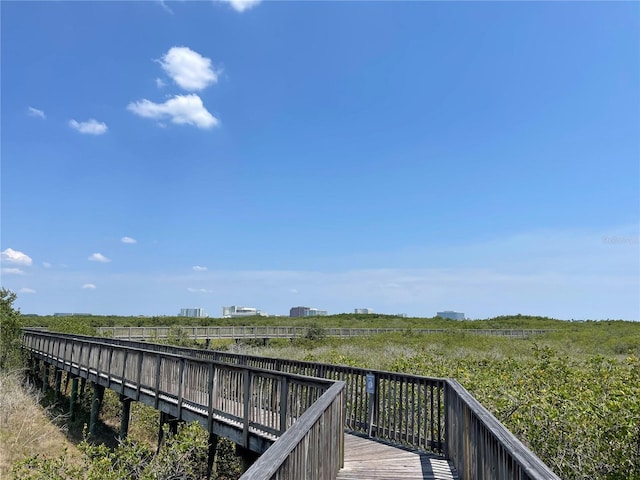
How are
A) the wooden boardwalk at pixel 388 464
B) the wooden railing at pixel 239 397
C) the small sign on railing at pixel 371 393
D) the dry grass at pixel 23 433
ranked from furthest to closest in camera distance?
1. the dry grass at pixel 23 433
2. the small sign on railing at pixel 371 393
3. the wooden boardwalk at pixel 388 464
4. the wooden railing at pixel 239 397

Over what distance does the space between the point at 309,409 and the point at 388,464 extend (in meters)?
2.67

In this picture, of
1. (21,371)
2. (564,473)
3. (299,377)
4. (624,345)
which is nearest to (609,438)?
(564,473)

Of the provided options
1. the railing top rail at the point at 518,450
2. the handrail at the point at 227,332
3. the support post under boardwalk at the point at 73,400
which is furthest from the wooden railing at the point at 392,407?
the handrail at the point at 227,332

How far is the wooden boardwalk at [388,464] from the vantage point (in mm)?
5645

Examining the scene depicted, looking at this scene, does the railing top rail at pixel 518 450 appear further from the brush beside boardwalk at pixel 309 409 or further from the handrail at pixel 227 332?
the handrail at pixel 227 332

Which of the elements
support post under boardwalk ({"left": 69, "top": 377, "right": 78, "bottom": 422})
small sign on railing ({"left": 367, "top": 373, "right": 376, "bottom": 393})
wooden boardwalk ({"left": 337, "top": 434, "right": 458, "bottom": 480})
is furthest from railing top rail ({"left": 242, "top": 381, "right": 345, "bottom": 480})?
support post under boardwalk ({"left": 69, "top": 377, "right": 78, "bottom": 422})

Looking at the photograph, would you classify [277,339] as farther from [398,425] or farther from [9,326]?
[398,425]

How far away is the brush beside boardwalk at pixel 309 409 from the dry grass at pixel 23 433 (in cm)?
224

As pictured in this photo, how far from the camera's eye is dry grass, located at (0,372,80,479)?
41.5 ft

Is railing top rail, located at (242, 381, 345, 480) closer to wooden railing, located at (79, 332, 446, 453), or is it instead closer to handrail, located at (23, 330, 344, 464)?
handrail, located at (23, 330, 344, 464)

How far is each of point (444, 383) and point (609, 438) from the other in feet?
8.43

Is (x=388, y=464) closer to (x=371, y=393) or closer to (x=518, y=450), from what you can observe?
(x=371, y=393)

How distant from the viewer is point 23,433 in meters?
13.9

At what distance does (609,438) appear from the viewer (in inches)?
269
